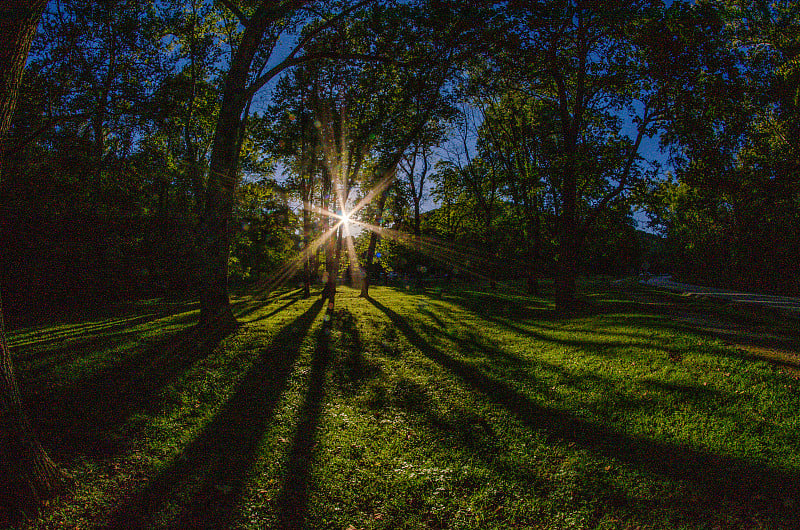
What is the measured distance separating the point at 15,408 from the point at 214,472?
2.04 meters

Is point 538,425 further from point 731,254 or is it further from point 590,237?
point 731,254

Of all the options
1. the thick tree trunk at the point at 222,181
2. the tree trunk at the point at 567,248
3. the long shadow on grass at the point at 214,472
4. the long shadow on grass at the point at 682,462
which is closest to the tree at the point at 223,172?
the thick tree trunk at the point at 222,181

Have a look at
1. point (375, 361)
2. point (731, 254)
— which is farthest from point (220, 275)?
point (731, 254)

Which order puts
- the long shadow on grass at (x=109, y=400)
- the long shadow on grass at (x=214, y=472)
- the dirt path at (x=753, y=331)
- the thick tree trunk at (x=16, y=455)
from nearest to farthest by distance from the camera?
the thick tree trunk at (x=16, y=455) < the long shadow on grass at (x=214, y=472) < the long shadow on grass at (x=109, y=400) < the dirt path at (x=753, y=331)

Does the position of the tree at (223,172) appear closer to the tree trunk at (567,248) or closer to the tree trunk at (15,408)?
the tree trunk at (15,408)

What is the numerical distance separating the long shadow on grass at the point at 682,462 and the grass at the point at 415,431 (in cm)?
2

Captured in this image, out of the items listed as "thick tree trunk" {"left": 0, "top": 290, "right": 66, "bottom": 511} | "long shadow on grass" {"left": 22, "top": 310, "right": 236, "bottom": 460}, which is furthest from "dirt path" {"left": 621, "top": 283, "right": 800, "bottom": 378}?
"long shadow on grass" {"left": 22, "top": 310, "right": 236, "bottom": 460}

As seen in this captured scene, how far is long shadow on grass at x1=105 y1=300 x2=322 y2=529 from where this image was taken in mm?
3445

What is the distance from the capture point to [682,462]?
14.0 ft

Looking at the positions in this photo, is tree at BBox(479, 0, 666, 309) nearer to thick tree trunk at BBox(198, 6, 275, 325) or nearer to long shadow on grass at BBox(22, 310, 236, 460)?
thick tree trunk at BBox(198, 6, 275, 325)

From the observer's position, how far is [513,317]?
51.7 feet

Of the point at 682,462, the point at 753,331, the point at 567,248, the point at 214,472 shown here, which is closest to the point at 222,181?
the point at 214,472

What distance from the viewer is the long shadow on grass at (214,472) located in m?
3.45

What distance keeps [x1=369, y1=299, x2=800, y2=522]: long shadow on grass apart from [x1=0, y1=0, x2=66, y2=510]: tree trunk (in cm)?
603
